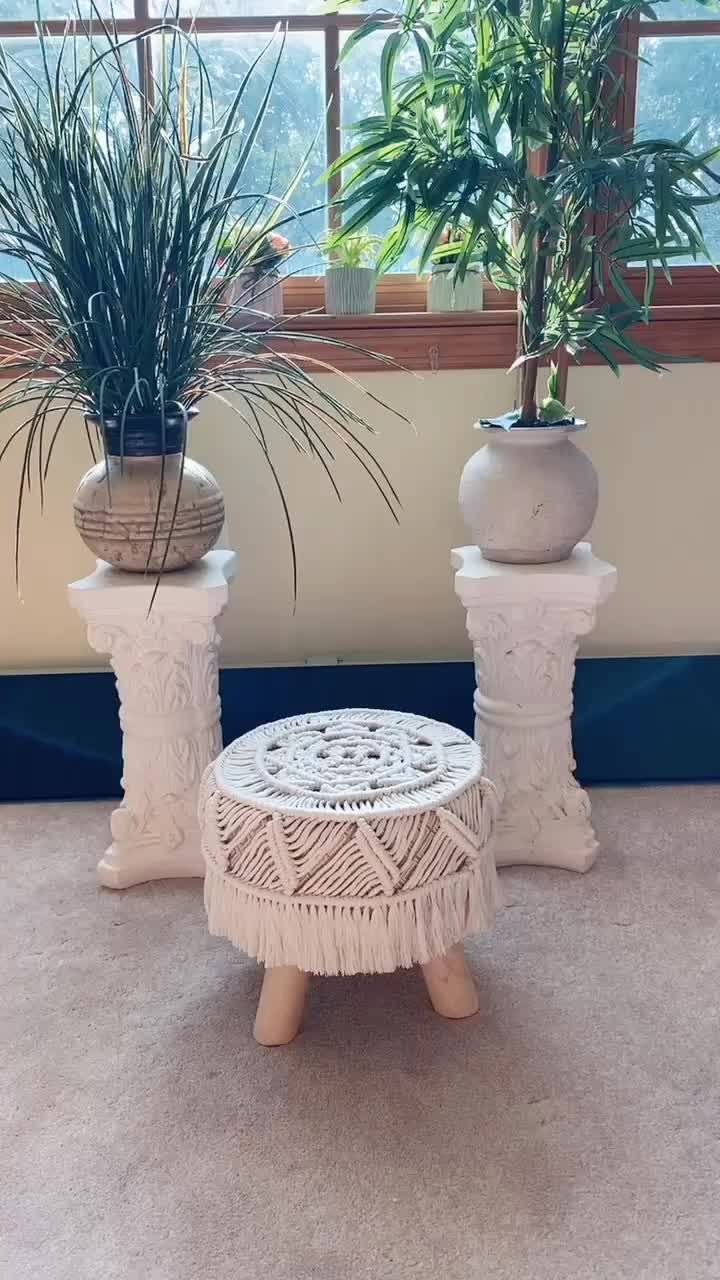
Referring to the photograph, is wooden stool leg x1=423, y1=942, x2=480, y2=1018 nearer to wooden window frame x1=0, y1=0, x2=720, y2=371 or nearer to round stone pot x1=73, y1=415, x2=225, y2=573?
round stone pot x1=73, y1=415, x2=225, y2=573

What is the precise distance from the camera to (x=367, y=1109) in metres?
1.48

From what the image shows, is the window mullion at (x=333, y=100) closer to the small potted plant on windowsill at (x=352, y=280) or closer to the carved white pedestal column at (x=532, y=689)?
the small potted plant on windowsill at (x=352, y=280)

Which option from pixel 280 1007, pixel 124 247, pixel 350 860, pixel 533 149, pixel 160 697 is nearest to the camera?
pixel 350 860

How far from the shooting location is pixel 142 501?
187cm

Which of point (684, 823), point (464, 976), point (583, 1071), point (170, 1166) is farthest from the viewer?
point (684, 823)

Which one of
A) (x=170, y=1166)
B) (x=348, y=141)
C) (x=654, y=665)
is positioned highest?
(x=348, y=141)

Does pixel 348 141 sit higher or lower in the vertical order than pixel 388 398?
higher

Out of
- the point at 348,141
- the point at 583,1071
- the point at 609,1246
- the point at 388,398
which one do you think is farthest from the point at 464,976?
the point at 348,141

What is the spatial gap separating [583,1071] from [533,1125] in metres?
0.14

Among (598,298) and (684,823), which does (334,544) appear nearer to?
(598,298)

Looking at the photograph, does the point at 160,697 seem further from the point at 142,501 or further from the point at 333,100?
the point at 333,100

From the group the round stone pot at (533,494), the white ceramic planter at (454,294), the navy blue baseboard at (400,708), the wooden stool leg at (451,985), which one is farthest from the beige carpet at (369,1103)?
the white ceramic planter at (454,294)

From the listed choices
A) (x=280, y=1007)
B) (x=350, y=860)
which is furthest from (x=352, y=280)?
(x=280, y=1007)

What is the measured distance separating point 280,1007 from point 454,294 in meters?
1.44
